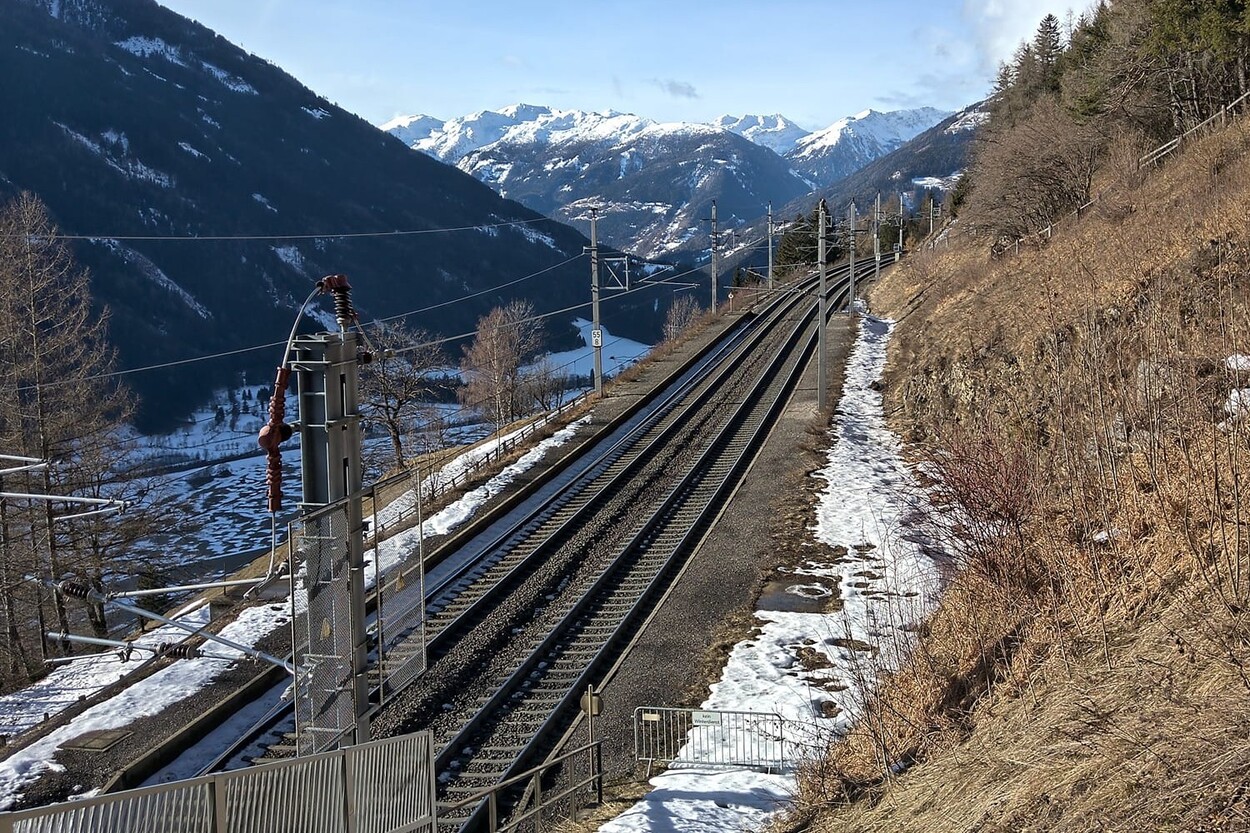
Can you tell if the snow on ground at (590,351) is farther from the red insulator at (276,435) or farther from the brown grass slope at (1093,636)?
the red insulator at (276,435)

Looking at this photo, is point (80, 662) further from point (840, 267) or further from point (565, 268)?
point (565, 268)

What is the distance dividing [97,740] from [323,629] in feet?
18.2

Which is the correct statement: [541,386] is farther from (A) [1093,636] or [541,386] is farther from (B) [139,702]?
(A) [1093,636]

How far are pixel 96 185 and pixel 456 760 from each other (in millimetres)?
169958

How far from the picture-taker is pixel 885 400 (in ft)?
100

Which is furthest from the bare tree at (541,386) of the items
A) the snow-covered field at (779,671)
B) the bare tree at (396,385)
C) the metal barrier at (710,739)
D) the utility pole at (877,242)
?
the metal barrier at (710,739)

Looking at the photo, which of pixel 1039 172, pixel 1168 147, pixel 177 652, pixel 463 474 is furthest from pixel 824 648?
pixel 1039 172

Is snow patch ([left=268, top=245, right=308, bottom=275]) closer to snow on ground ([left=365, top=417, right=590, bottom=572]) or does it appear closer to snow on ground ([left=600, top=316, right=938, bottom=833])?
snow on ground ([left=365, top=417, right=590, bottom=572])

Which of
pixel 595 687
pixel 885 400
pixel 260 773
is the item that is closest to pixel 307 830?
pixel 260 773

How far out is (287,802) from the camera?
19.4 feet

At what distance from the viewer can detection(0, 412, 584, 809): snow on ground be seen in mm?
11047

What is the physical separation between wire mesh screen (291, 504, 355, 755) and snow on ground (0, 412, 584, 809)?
4.94m

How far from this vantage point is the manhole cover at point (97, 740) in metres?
11.3

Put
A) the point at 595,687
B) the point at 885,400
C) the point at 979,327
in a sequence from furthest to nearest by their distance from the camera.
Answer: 1. the point at 885,400
2. the point at 979,327
3. the point at 595,687
